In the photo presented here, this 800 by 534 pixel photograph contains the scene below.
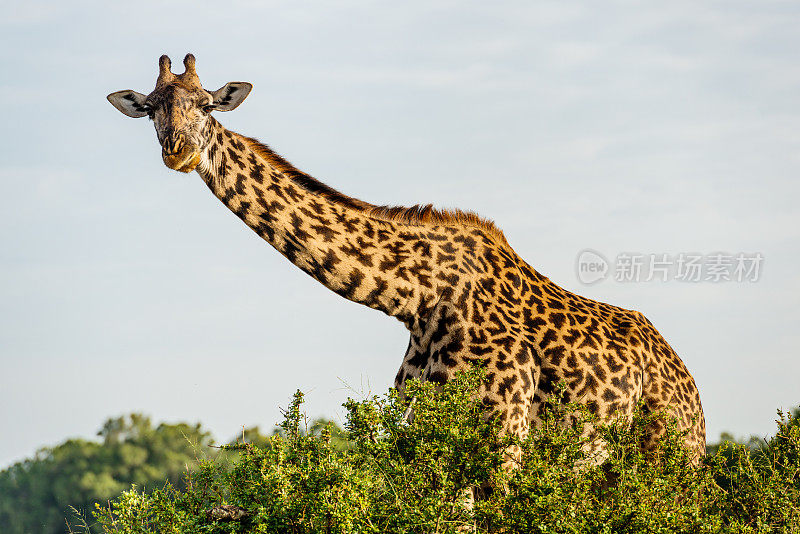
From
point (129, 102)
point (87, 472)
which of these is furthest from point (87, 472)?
point (129, 102)

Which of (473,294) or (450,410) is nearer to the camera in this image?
(450,410)

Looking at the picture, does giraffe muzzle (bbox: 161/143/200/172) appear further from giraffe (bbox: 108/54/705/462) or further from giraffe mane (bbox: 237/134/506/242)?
giraffe mane (bbox: 237/134/506/242)

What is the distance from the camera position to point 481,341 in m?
8.92

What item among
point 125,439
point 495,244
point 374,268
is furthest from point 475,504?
point 125,439

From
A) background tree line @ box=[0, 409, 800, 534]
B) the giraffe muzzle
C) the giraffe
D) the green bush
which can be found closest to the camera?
the green bush

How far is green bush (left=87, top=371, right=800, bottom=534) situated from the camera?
22.1 ft

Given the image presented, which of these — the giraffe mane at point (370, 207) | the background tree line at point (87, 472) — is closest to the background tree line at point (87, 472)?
the background tree line at point (87, 472)

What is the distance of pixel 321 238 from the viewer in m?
9.16

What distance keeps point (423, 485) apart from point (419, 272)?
2.68 m

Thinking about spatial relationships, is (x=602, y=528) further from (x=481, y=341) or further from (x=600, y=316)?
(x=600, y=316)

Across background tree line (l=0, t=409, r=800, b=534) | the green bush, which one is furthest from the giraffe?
background tree line (l=0, t=409, r=800, b=534)

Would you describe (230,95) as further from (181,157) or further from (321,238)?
(321,238)

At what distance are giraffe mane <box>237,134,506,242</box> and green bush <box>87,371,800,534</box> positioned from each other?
2.31m

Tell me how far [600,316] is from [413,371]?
2254 mm
